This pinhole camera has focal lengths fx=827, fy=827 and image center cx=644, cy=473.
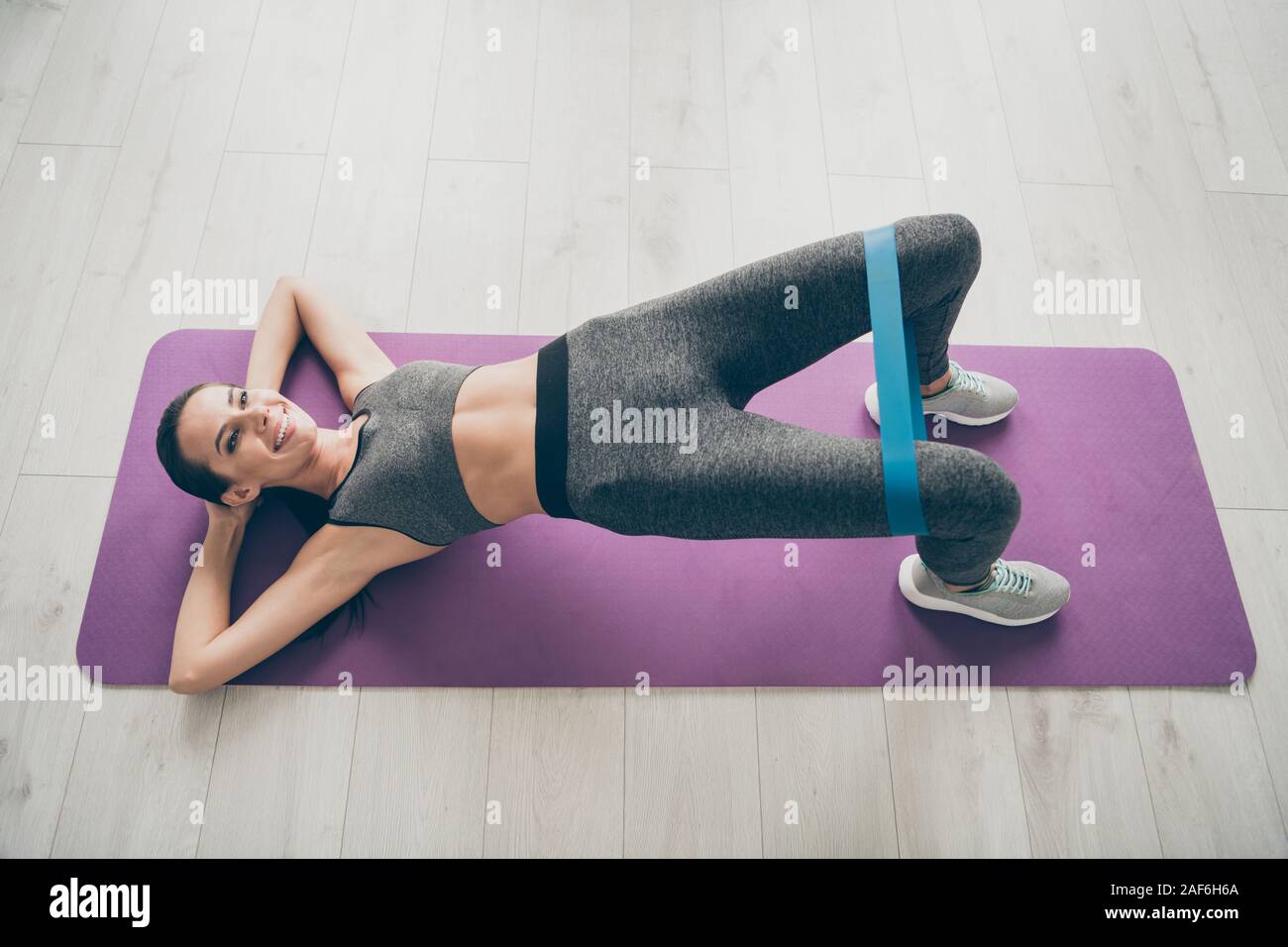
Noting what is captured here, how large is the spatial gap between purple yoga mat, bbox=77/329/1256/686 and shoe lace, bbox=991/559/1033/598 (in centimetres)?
13

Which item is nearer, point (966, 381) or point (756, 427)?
point (756, 427)

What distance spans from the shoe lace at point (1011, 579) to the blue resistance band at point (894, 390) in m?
0.38

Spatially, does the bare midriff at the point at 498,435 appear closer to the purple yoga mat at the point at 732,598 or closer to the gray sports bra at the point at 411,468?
the gray sports bra at the point at 411,468

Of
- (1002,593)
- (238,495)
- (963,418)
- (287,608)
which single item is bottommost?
(287,608)

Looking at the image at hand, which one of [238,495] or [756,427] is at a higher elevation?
[756,427]

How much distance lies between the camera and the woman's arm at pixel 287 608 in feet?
4.92

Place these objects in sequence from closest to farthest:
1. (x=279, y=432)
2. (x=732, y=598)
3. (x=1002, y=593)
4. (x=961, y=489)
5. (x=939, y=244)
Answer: (x=961, y=489)
(x=939, y=244)
(x=279, y=432)
(x=1002, y=593)
(x=732, y=598)

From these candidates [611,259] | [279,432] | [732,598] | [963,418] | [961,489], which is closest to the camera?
[961,489]

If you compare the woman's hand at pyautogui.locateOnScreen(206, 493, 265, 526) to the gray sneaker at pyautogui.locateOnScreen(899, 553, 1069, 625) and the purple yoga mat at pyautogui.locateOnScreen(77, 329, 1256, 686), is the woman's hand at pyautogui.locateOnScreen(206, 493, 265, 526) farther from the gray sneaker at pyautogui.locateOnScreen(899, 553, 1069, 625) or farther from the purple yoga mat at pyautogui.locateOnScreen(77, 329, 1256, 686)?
the gray sneaker at pyautogui.locateOnScreen(899, 553, 1069, 625)

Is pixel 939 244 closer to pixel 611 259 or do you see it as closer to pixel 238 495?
pixel 611 259

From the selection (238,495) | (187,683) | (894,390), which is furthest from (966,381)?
(187,683)

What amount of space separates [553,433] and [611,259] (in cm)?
90

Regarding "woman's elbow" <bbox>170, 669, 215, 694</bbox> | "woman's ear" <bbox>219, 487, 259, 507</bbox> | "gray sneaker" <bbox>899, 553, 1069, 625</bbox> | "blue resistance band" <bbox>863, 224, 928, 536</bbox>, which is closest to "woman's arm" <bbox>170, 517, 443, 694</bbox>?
"woman's elbow" <bbox>170, 669, 215, 694</bbox>

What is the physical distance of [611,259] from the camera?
211cm
